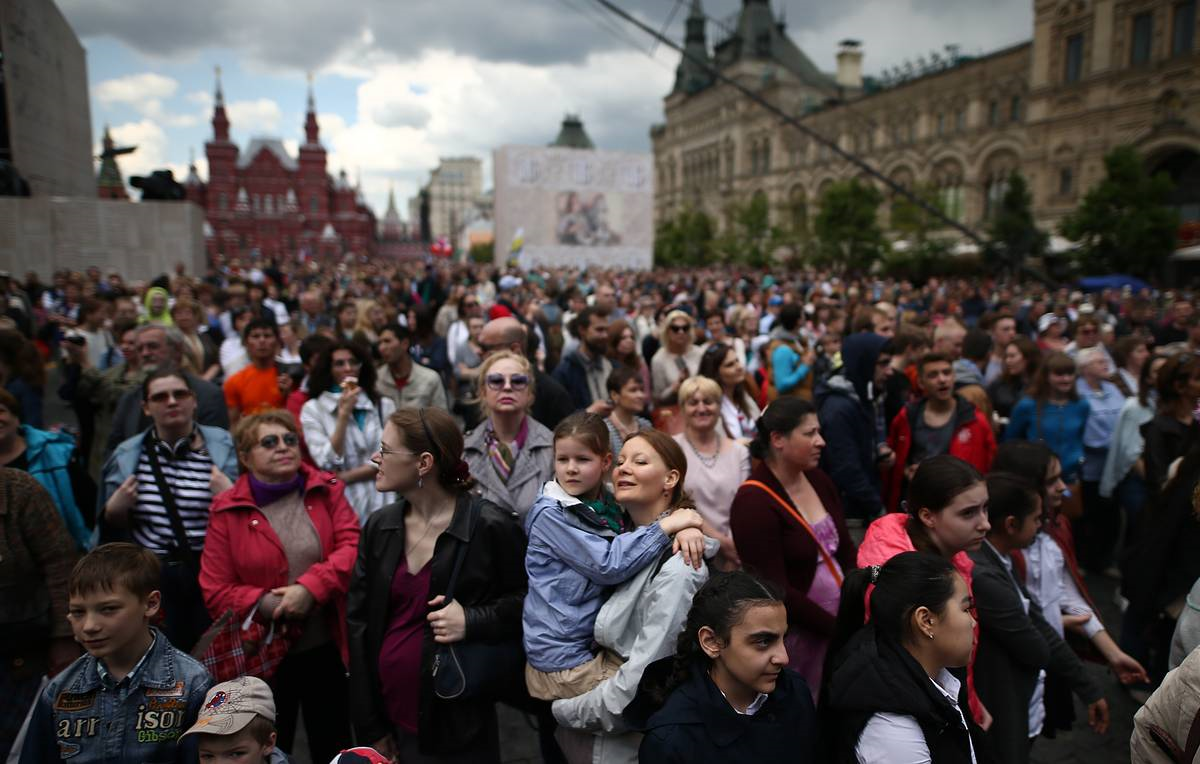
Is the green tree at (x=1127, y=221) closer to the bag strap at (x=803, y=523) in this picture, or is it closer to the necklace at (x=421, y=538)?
the bag strap at (x=803, y=523)

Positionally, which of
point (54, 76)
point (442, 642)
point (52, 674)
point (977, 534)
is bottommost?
point (52, 674)

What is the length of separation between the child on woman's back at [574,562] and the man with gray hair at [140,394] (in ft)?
8.21

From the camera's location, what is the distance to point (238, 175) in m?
82.8

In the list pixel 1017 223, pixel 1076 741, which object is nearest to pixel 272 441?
pixel 1076 741

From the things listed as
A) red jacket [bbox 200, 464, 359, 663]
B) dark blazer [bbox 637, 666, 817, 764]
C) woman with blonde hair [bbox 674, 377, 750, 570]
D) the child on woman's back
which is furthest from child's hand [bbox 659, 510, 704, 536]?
red jacket [bbox 200, 464, 359, 663]

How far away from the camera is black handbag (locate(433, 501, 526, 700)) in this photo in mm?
2523

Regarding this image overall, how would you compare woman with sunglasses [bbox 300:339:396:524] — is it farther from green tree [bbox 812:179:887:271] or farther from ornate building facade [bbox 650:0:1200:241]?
green tree [bbox 812:179:887:271]

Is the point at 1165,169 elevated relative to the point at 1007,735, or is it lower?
elevated

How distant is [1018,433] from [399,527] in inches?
202

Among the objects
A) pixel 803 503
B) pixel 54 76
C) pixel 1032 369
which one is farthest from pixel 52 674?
pixel 54 76

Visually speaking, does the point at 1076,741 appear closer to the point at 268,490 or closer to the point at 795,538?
the point at 795,538

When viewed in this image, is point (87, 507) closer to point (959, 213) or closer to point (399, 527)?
point (399, 527)

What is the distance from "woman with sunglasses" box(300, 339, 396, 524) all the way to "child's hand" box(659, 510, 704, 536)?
2.34m

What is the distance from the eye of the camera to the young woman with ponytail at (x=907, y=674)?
6.17 feet
